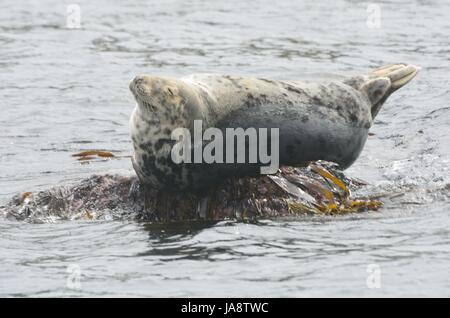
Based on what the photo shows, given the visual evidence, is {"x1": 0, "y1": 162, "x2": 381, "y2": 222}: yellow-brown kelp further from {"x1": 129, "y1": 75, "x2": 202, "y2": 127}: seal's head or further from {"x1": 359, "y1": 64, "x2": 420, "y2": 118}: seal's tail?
{"x1": 359, "y1": 64, "x2": 420, "y2": 118}: seal's tail

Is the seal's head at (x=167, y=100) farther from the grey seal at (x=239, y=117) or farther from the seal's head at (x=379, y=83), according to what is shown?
the seal's head at (x=379, y=83)

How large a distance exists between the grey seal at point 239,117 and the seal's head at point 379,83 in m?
0.08

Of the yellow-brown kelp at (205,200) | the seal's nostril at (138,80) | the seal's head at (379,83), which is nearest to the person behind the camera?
the seal's nostril at (138,80)

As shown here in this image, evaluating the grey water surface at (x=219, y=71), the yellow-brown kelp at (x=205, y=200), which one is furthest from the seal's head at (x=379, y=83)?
the yellow-brown kelp at (x=205, y=200)

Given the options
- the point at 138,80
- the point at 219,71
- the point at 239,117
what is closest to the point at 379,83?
the point at 239,117

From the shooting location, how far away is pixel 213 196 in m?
8.59

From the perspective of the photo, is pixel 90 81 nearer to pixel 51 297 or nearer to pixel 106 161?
pixel 106 161

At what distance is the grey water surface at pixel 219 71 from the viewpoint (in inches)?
274

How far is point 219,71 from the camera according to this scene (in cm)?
1480

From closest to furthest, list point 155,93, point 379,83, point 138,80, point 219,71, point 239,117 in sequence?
point 138,80 → point 155,93 → point 239,117 → point 379,83 → point 219,71

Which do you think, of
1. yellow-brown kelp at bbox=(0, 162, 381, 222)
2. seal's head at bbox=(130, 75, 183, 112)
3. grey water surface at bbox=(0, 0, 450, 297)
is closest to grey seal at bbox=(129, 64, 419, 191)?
seal's head at bbox=(130, 75, 183, 112)

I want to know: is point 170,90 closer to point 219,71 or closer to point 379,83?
point 379,83

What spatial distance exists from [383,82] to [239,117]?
167 cm

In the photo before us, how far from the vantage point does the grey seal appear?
834cm
